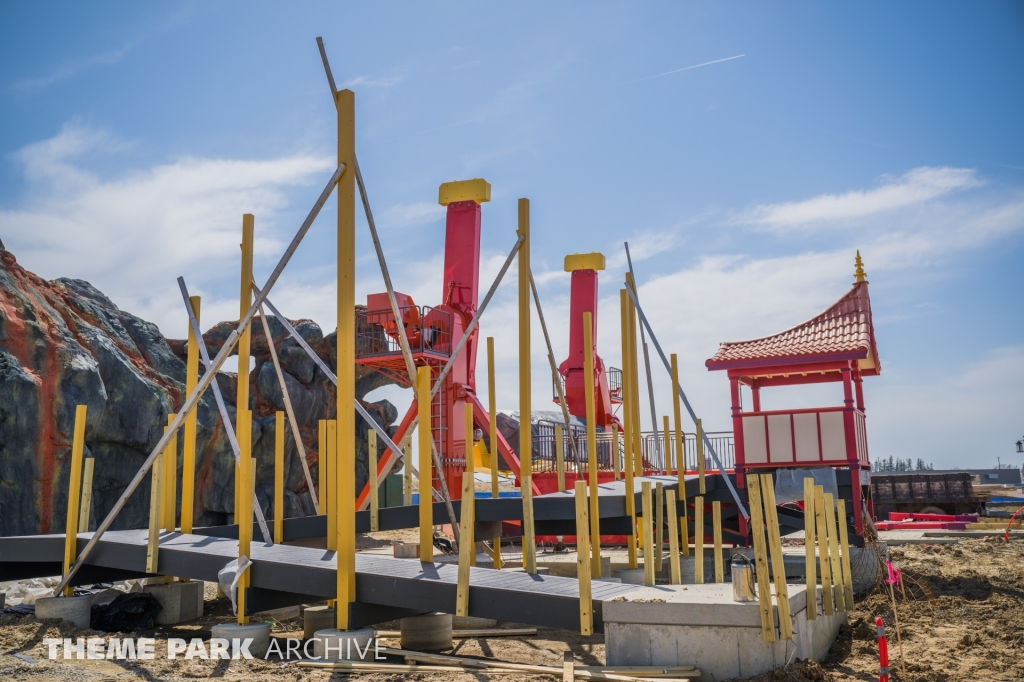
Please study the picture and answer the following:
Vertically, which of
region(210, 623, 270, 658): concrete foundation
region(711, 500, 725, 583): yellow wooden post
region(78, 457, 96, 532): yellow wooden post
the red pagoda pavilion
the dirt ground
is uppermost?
the red pagoda pavilion

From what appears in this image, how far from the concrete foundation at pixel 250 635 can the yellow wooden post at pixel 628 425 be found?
5.14m

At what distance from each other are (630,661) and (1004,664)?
394 cm

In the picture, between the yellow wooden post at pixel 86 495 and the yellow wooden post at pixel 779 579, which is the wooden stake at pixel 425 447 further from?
the yellow wooden post at pixel 86 495

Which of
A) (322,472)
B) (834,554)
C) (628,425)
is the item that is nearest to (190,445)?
(322,472)

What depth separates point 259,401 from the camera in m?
29.8

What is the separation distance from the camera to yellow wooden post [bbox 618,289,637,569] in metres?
11.3

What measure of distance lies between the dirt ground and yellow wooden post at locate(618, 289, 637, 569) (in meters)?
1.92

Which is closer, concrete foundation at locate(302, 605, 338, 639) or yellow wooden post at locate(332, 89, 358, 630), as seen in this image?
yellow wooden post at locate(332, 89, 358, 630)

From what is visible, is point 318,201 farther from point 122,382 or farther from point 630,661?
point 122,382

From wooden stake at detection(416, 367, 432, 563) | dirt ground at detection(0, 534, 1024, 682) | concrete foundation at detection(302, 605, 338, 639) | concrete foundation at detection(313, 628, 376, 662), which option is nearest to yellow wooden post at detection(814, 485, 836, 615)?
dirt ground at detection(0, 534, 1024, 682)

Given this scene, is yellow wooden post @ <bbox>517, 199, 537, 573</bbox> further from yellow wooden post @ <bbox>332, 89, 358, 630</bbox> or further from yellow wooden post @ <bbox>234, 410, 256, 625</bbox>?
yellow wooden post @ <bbox>234, 410, 256, 625</bbox>

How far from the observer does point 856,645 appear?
8805mm

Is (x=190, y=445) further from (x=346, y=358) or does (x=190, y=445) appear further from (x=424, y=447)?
(x=424, y=447)

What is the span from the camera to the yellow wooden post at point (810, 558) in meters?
7.64
